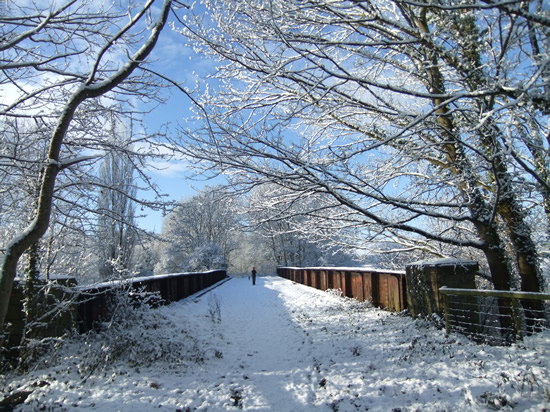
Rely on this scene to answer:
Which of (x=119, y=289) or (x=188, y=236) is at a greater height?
(x=188, y=236)

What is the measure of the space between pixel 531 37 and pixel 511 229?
3816 millimetres

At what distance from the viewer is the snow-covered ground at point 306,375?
4.29 meters

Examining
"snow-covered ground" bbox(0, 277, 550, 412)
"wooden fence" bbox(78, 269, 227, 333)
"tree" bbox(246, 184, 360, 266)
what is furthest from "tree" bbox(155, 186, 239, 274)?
"snow-covered ground" bbox(0, 277, 550, 412)

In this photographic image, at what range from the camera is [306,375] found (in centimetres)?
574

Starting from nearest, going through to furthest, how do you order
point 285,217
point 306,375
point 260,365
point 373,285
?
point 306,375 < point 260,365 < point 285,217 < point 373,285

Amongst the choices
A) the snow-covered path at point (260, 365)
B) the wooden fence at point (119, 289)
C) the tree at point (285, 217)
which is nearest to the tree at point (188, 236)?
the wooden fence at point (119, 289)

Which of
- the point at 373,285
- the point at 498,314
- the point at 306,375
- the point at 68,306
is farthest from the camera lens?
the point at 373,285

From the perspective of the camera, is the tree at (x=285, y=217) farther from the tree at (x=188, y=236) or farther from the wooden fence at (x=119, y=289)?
the tree at (x=188, y=236)

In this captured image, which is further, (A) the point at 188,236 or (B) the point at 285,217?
(A) the point at 188,236

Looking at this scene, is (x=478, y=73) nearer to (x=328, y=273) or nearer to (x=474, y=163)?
(x=474, y=163)

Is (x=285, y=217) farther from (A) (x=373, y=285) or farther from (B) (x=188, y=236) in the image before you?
(B) (x=188, y=236)

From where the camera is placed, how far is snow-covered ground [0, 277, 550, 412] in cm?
429

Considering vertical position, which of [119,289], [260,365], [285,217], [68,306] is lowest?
[260,365]

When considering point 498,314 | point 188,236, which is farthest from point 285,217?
point 188,236
